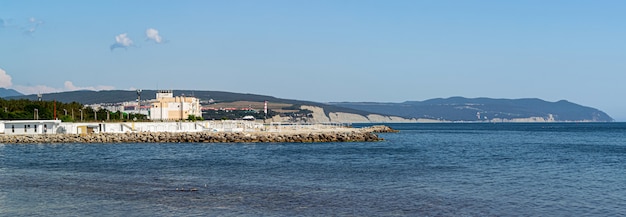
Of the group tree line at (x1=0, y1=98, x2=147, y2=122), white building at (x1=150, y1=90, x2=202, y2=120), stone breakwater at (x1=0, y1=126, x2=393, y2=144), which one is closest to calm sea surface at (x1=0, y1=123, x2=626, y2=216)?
stone breakwater at (x1=0, y1=126, x2=393, y2=144)

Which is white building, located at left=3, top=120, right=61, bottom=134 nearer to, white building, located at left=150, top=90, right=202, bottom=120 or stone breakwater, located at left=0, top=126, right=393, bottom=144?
stone breakwater, located at left=0, top=126, right=393, bottom=144

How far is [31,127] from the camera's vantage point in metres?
62.2

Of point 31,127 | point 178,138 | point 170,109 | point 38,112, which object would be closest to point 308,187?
point 178,138

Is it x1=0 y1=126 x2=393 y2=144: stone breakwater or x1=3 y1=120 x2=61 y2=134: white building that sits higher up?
x1=3 y1=120 x2=61 y2=134: white building

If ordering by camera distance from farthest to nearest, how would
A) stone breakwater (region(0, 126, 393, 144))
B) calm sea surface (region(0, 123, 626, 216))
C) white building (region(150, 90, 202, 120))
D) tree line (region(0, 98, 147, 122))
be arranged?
1. white building (region(150, 90, 202, 120))
2. tree line (region(0, 98, 147, 122))
3. stone breakwater (region(0, 126, 393, 144))
4. calm sea surface (region(0, 123, 626, 216))

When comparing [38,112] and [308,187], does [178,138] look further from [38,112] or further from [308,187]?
[308,187]

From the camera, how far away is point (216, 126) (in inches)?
3172

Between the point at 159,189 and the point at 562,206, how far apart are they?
1313 cm

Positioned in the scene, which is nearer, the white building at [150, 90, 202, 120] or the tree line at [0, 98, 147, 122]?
the tree line at [0, 98, 147, 122]

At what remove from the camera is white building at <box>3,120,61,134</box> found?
61656mm

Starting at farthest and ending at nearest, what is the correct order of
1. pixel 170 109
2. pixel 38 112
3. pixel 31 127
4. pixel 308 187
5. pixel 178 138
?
pixel 170 109 → pixel 38 112 → pixel 31 127 → pixel 178 138 → pixel 308 187

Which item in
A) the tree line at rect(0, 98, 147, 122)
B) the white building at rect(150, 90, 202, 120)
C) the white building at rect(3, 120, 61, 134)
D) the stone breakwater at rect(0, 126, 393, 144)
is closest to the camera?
the stone breakwater at rect(0, 126, 393, 144)

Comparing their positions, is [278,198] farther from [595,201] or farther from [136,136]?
[136,136]

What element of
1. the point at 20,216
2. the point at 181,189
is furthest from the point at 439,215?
the point at 20,216
